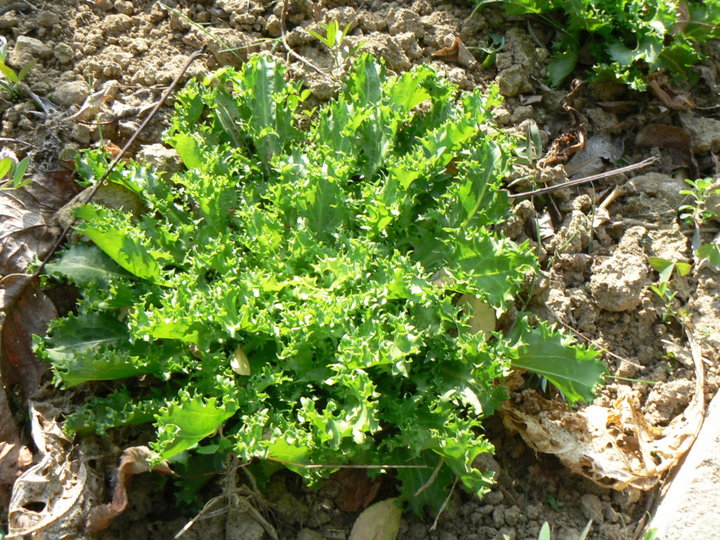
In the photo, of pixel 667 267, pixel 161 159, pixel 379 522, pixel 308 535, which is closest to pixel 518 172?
pixel 667 267

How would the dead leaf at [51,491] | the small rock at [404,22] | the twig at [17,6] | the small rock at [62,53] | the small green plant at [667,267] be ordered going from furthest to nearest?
1. the small rock at [404,22]
2. the twig at [17,6]
3. the small rock at [62,53]
4. the small green plant at [667,267]
5. the dead leaf at [51,491]

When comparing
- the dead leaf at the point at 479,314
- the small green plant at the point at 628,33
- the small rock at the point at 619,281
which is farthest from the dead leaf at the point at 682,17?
the dead leaf at the point at 479,314

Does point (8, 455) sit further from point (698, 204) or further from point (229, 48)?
point (698, 204)

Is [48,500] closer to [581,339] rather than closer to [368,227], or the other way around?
[368,227]

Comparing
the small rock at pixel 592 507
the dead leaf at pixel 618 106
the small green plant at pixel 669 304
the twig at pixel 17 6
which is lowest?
the small rock at pixel 592 507

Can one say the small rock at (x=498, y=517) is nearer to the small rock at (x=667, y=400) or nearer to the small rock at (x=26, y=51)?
the small rock at (x=667, y=400)

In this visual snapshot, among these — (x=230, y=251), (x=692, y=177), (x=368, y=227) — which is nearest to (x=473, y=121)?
(x=368, y=227)
